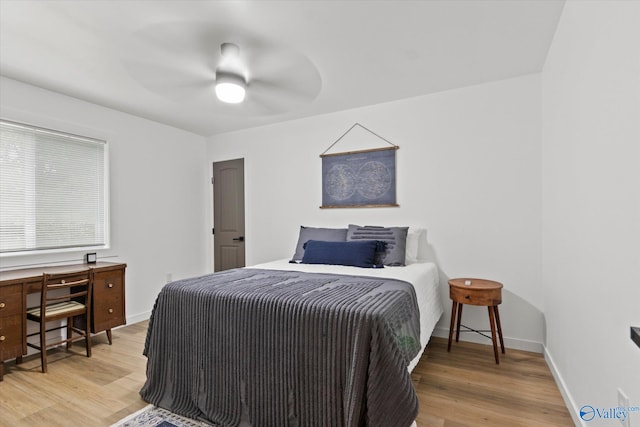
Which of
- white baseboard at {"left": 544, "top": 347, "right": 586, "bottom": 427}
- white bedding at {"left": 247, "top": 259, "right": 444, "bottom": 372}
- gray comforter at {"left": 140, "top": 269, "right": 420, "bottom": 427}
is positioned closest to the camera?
gray comforter at {"left": 140, "top": 269, "right": 420, "bottom": 427}

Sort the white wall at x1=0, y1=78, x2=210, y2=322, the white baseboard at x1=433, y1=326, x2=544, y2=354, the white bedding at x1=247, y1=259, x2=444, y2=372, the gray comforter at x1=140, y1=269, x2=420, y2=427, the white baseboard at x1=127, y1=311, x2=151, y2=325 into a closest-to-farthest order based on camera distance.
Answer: the gray comforter at x1=140, y1=269, x2=420, y2=427
the white bedding at x1=247, y1=259, x2=444, y2=372
the white baseboard at x1=433, y1=326, x2=544, y2=354
the white wall at x1=0, y1=78, x2=210, y2=322
the white baseboard at x1=127, y1=311, x2=151, y2=325

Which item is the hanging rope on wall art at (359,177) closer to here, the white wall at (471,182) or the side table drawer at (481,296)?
the white wall at (471,182)

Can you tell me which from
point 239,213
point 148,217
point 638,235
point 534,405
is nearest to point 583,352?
point 534,405

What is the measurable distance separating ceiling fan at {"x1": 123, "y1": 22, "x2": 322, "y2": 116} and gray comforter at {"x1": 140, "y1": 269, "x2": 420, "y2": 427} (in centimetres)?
159

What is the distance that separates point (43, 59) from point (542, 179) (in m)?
4.22

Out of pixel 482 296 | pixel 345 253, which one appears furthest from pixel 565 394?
pixel 345 253

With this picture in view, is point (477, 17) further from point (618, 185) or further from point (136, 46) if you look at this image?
point (136, 46)

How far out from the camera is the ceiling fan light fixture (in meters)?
2.47

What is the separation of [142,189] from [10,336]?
1987 mm

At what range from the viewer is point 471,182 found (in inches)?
125

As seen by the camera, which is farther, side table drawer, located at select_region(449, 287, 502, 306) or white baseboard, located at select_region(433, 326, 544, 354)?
white baseboard, located at select_region(433, 326, 544, 354)

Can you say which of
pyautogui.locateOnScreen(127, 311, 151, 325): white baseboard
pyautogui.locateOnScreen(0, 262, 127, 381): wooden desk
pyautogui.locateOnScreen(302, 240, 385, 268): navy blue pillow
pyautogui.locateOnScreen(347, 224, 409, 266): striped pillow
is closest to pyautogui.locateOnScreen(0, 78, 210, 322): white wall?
pyautogui.locateOnScreen(127, 311, 151, 325): white baseboard

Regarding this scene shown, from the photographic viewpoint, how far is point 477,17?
6.91 ft

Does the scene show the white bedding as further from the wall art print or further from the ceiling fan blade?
the ceiling fan blade
